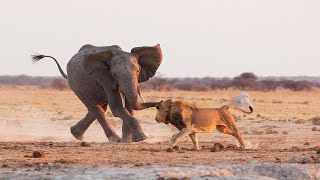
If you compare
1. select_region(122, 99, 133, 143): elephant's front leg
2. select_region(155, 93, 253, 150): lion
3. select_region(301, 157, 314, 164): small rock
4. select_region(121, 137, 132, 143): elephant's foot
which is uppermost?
select_region(155, 93, 253, 150): lion

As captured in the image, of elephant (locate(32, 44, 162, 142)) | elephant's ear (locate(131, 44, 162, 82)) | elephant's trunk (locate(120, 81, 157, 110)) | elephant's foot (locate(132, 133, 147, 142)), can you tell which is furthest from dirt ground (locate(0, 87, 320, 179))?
elephant's ear (locate(131, 44, 162, 82))

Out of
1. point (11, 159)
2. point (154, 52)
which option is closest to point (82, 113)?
point (154, 52)

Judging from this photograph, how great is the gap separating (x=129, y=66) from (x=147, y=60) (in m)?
1.61

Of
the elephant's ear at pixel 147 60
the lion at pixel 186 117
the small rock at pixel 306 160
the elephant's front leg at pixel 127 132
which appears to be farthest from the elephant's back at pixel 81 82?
the small rock at pixel 306 160

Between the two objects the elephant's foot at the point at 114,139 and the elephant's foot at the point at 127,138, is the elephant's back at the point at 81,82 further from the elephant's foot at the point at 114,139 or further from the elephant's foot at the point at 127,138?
the elephant's foot at the point at 127,138

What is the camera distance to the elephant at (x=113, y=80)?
719 inches

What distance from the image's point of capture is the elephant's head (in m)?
18.0

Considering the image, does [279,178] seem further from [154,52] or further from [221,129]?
[154,52]

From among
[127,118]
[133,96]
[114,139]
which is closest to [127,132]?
[114,139]

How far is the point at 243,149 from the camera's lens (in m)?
17.0

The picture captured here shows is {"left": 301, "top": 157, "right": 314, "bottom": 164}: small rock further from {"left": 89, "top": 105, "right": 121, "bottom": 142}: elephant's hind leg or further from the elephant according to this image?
{"left": 89, "top": 105, "right": 121, "bottom": 142}: elephant's hind leg

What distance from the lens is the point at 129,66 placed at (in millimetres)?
18438

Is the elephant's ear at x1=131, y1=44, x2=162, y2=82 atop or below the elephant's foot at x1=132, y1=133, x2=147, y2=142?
atop

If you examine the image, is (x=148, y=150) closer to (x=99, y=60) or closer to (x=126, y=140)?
(x=126, y=140)
